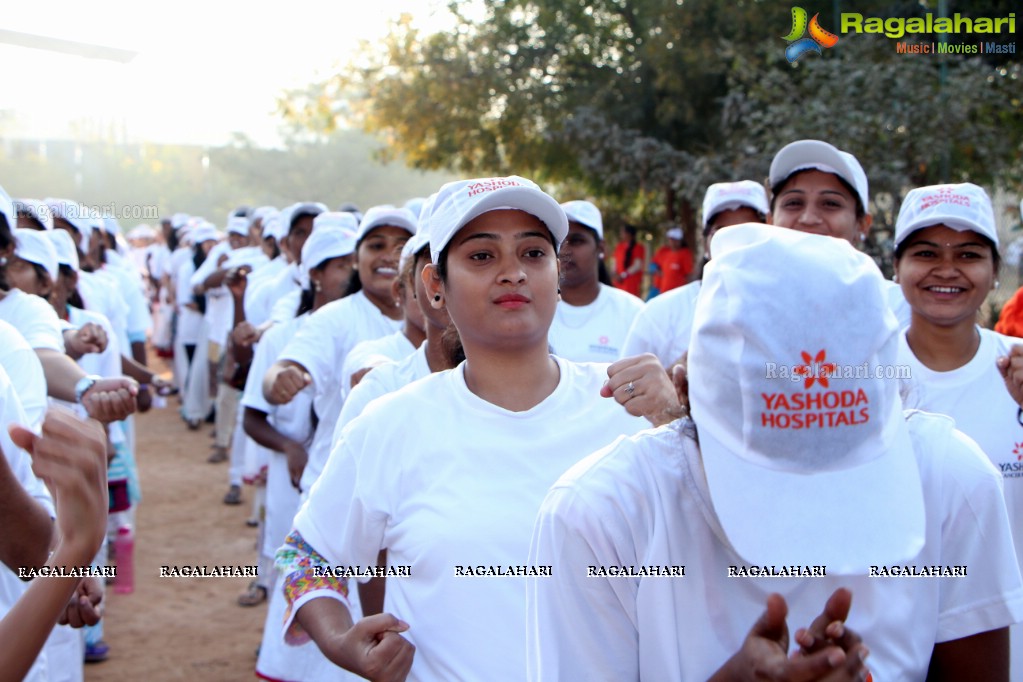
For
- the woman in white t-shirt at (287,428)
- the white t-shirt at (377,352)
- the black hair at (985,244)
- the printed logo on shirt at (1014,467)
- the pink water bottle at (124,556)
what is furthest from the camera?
the pink water bottle at (124,556)

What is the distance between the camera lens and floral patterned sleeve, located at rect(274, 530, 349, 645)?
2.66 meters

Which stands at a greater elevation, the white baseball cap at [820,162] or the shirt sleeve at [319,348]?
the white baseball cap at [820,162]

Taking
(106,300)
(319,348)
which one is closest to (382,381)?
(319,348)

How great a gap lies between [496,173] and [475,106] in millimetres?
1953

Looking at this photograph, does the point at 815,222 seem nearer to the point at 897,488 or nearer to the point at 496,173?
the point at 897,488

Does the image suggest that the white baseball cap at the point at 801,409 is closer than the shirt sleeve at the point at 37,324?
Yes

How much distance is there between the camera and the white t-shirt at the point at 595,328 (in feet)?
18.8

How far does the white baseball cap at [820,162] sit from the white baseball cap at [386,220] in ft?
6.23

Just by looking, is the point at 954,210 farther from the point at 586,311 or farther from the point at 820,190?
the point at 586,311

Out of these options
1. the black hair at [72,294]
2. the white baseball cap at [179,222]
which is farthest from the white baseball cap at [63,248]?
the white baseball cap at [179,222]

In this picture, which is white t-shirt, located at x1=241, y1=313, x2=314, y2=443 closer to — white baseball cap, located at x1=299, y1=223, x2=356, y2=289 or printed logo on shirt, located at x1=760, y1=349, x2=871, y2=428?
white baseball cap, located at x1=299, y1=223, x2=356, y2=289

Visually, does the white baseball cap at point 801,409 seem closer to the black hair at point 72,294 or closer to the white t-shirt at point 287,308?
the black hair at point 72,294

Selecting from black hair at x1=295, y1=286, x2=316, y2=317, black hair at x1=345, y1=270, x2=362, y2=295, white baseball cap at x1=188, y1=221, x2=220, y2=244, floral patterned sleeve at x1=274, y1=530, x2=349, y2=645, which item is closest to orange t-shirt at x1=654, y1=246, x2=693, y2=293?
white baseball cap at x1=188, y1=221, x2=220, y2=244

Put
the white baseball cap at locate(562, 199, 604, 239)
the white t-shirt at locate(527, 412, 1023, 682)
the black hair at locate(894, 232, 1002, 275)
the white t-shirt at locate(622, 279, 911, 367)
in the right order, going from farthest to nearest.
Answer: the white baseball cap at locate(562, 199, 604, 239)
the white t-shirt at locate(622, 279, 911, 367)
the black hair at locate(894, 232, 1002, 275)
the white t-shirt at locate(527, 412, 1023, 682)
